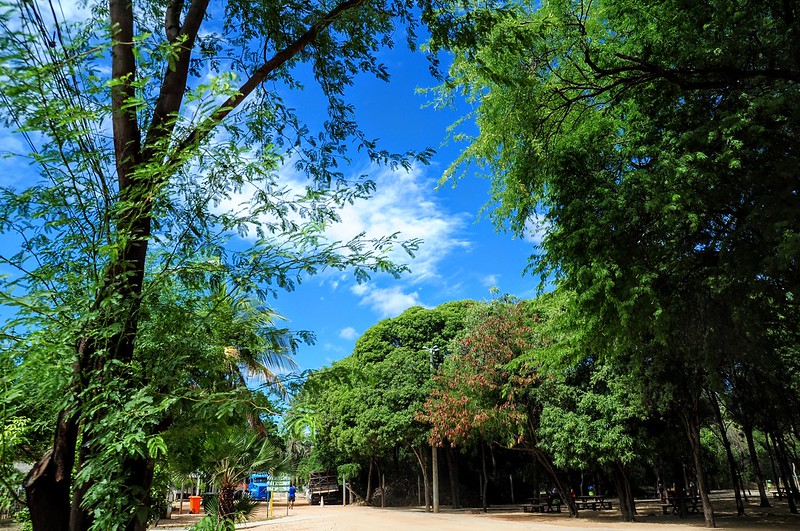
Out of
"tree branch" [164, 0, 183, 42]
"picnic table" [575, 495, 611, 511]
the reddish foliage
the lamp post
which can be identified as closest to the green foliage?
the lamp post

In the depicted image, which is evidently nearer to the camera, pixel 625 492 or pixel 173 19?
pixel 173 19

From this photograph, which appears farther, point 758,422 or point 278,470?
point 758,422

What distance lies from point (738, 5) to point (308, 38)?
22.6ft

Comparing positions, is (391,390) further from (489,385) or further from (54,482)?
(54,482)

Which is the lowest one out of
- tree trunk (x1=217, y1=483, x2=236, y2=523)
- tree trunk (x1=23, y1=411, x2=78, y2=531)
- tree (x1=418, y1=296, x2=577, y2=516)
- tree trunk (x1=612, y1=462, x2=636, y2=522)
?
tree trunk (x1=612, y1=462, x2=636, y2=522)

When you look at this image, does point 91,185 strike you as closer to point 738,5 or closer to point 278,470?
point 738,5

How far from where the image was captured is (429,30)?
176 inches

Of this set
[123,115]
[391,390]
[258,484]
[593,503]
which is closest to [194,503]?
[258,484]

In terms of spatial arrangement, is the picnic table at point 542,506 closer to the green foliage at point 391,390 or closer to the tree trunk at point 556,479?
the tree trunk at point 556,479

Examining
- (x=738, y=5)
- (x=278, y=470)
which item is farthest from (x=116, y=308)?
(x=278, y=470)

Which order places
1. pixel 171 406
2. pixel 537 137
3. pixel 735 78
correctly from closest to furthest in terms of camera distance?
pixel 171 406 → pixel 735 78 → pixel 537 137

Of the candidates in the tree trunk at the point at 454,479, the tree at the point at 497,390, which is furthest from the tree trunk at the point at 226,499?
the tree trunk at the point at 454,479

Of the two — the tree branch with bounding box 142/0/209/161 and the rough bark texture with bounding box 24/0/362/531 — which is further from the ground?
the tree branch with bounding box 142/0/209/161

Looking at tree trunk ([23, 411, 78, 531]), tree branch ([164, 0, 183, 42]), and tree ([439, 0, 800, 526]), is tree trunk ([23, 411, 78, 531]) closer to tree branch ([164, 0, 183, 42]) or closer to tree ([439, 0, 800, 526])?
Answer: tree branch ([164, 0, 183, 42])
